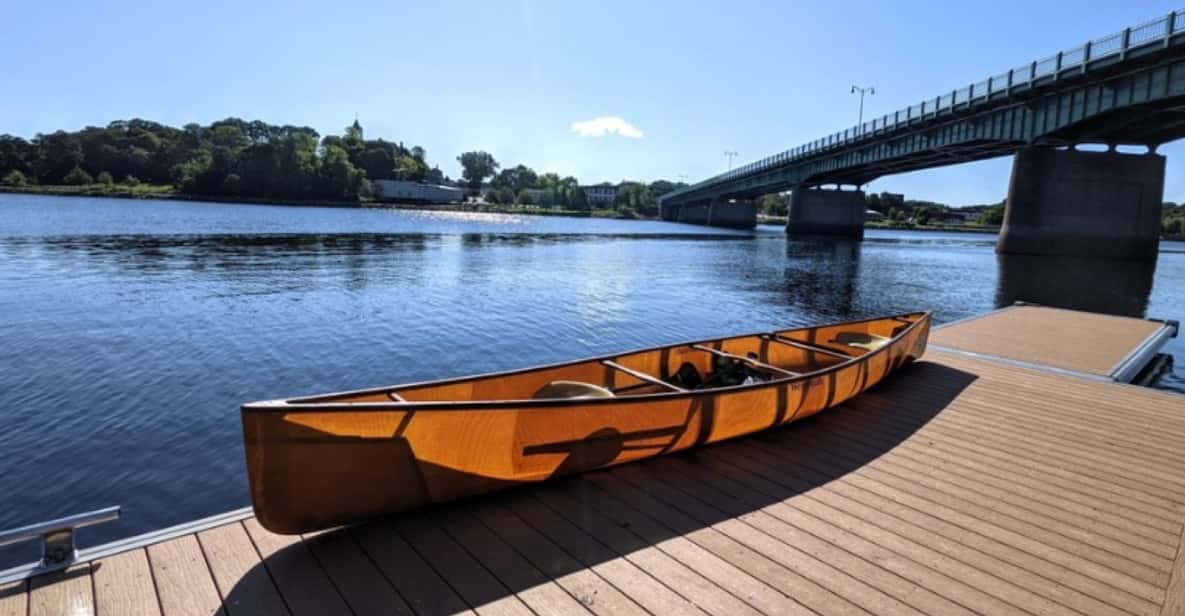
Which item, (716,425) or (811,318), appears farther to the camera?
(811,318)

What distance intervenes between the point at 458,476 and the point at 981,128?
57.8 metres

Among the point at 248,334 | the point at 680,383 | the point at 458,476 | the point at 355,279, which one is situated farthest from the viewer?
the point at 355,279

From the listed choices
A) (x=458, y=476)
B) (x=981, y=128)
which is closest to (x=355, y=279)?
(x=458, y=476)

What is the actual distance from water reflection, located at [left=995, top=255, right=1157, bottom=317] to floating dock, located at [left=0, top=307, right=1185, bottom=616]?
2401 cm

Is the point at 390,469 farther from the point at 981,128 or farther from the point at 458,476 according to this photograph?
the point at 981,128

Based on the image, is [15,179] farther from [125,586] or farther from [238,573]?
[238,573]

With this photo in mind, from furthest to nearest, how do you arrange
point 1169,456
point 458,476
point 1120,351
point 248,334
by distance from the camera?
point 248,334 → point 1120,351 → point 1169,456 → point 458,476

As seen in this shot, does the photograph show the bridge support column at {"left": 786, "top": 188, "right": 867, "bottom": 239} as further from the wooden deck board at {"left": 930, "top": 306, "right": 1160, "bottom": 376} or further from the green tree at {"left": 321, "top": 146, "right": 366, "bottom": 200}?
the green tree at {"left": 321, "top": 146, "right": 366, "bottom": 200}

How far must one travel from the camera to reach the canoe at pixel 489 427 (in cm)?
395

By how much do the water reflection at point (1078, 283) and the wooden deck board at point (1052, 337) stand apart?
11.1 m

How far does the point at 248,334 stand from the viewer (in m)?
15.2

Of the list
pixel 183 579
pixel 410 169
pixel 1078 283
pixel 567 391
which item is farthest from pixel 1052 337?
pixel 410 169

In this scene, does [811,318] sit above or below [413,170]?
below

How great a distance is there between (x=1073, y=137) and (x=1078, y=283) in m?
20.1
